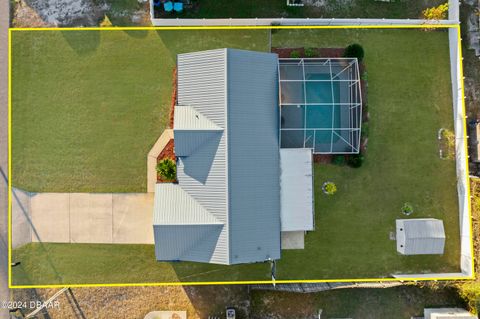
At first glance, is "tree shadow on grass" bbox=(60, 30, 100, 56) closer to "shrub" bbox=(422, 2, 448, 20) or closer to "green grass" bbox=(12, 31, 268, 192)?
"green grass" bbox=(12, 31, 268, 192)

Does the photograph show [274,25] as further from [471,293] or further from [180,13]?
[471,293]

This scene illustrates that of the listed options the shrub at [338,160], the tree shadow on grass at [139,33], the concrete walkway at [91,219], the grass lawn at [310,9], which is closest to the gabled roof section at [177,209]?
the concrete walkway at [91,219]

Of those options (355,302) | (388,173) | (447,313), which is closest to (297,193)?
(388,173)

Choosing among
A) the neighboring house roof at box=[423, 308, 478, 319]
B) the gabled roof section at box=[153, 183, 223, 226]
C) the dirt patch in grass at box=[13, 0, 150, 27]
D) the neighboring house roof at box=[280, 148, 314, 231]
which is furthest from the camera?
the dirt patch in grass at box=[13, 0, 150, 27]

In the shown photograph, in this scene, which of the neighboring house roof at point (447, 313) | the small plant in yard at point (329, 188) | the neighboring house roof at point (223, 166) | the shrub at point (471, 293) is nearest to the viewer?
the neighboring house roof at point (223, 166)

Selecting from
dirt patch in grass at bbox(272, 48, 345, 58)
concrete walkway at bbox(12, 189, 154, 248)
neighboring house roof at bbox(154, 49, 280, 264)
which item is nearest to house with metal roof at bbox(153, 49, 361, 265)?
neighboring house roof at bbox(154, 49, 280, 264)

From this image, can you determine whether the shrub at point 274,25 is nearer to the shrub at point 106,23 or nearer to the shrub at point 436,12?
the shrub at point 436,12
